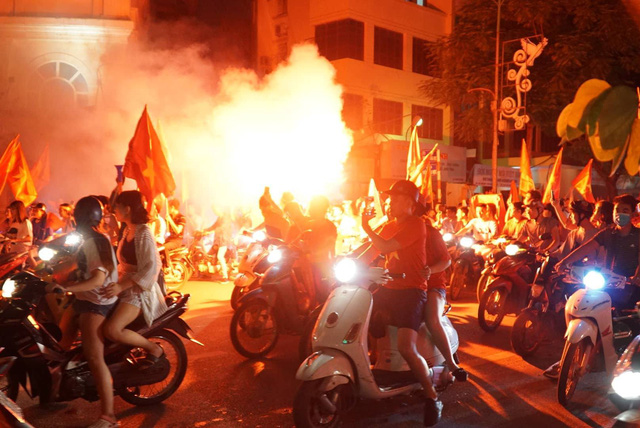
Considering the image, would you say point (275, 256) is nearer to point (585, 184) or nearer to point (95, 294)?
point (95, 294)

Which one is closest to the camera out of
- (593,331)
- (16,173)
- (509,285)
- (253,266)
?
(593,331)

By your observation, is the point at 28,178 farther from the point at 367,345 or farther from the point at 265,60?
the point at 265,60

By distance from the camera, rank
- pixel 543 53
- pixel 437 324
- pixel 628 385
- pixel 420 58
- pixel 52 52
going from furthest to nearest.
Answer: pixel 420 58, pixel 543 53, pixel 52 52, pixel 437 324, pixel 628 385

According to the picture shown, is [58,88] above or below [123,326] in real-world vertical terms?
above

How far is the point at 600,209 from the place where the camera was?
289 inches

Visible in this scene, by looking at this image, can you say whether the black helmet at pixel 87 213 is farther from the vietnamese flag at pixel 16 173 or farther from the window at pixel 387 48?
the window at pixel 387 48

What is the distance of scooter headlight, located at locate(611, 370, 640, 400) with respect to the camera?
4.57 meters

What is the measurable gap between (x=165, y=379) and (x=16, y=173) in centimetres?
940

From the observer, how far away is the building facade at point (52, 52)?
23.4 m

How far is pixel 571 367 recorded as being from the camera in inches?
230

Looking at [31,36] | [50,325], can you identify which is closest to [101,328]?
[50,325]

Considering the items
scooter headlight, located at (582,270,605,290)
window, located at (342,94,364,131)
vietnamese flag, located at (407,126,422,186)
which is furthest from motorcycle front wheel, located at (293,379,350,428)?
window, located at (342,94,364,131)

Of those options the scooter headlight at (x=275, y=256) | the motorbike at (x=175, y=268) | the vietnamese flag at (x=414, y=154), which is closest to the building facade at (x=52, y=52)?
the motorbike at (x=175, y=268)

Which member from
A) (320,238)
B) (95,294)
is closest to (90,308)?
(95,294)
